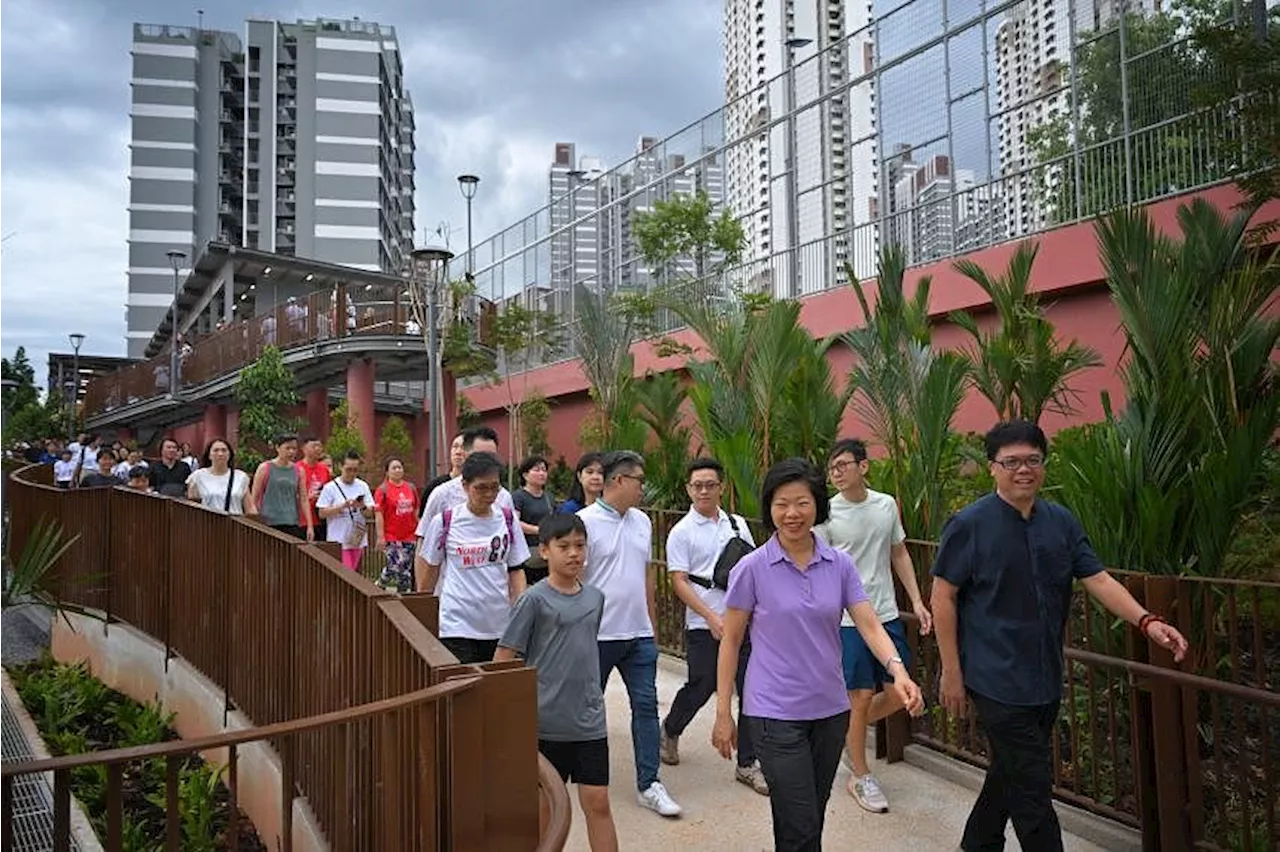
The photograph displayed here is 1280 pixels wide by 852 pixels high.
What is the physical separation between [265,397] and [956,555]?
1752 cm

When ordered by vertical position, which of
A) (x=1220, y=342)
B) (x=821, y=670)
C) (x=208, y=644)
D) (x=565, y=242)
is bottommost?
(x=208, y=644)

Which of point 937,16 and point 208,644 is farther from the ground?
point 937,16

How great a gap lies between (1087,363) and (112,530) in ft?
26.6

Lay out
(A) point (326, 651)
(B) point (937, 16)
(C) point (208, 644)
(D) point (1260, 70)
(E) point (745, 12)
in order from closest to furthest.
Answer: (A) point (326, 651), (D) point (1260, 70), (C) point (208, 644), (B) point (937, 16), (E) point (745, 12)

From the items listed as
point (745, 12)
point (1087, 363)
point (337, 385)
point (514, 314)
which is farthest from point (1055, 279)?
point (337, 385)

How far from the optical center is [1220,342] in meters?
5.85

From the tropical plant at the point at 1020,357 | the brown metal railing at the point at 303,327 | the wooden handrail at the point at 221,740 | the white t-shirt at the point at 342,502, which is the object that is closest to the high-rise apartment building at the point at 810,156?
the tropical plant at the point at 1020,357

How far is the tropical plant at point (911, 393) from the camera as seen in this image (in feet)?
25.5

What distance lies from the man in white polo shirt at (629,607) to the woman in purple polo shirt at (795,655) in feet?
4.27

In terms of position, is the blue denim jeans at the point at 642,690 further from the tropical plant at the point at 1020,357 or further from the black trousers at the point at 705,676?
the tropical plant at the point at 1020,357

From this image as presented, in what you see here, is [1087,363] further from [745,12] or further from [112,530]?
[745,12]

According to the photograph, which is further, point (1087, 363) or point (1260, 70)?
point (1087, 363)

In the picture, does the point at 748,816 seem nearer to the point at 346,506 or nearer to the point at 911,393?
the point at 911,393

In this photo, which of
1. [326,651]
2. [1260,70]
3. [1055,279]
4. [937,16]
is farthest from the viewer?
[937,16]
